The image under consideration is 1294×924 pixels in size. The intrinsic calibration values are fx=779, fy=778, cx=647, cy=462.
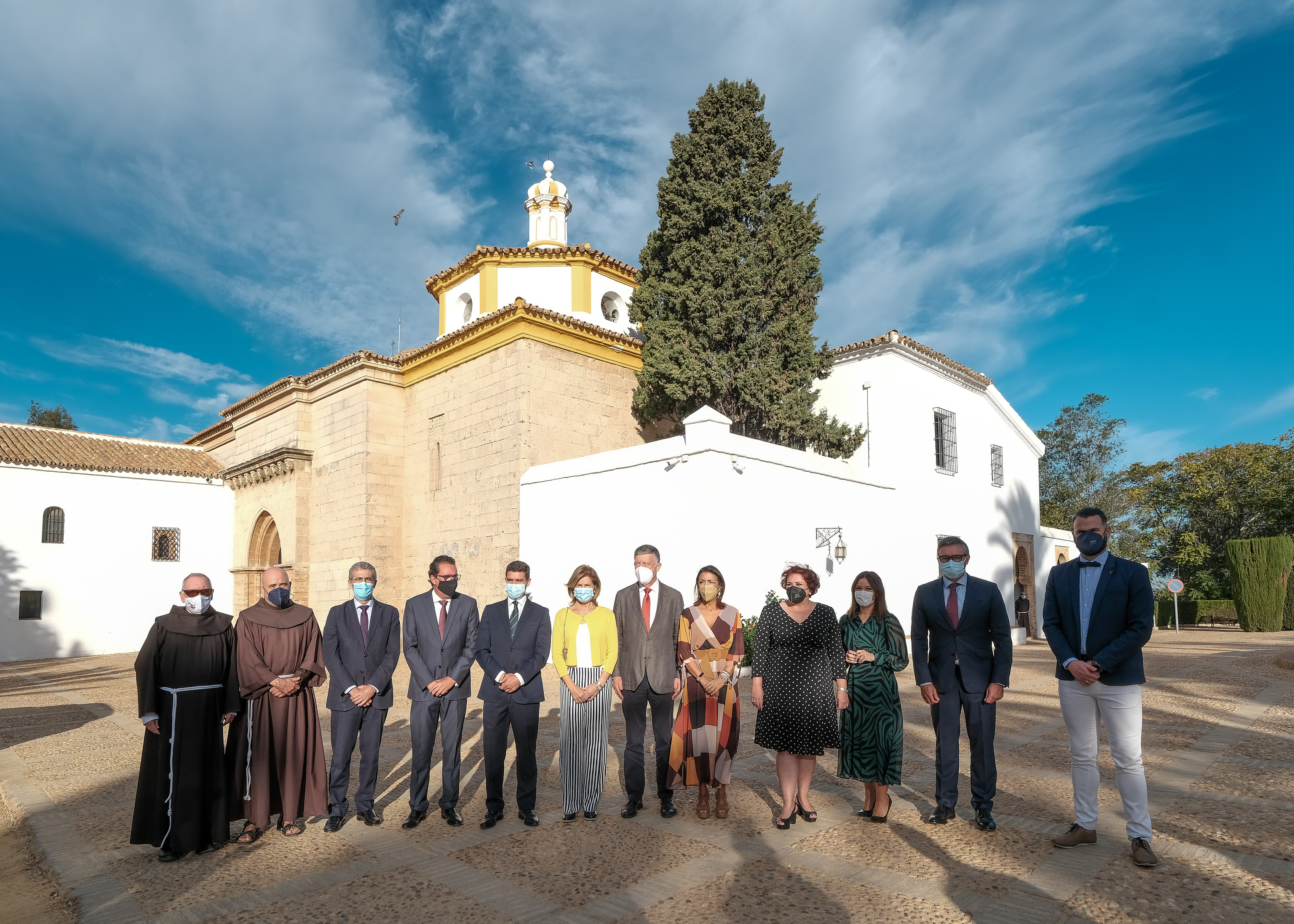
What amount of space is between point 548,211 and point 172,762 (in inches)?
715

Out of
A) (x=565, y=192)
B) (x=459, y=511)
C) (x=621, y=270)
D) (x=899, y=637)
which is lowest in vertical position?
(x=899, y=637)

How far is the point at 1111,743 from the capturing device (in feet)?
14.1

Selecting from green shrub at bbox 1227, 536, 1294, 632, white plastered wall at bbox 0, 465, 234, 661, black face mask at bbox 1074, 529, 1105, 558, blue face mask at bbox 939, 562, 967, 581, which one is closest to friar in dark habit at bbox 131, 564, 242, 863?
blue face mask at bbox 939, 562, 967, 581

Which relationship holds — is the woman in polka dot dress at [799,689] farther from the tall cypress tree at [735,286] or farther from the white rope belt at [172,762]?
the tall cypress tree at [735,286]

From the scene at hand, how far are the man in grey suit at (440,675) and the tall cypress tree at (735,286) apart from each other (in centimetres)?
1035

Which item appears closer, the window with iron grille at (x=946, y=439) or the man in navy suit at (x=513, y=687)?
the man in navy suit at (x=513, y=687)

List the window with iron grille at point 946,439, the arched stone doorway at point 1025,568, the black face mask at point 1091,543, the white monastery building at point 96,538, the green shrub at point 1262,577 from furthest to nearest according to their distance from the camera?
1. the green shrub at point 1262,577
2. the arched stone doorway at point 1025,568
3. the white monastery building at point 96,538
4. the window with iron grille at point 946,439
5. the black face mask at point 1091,543

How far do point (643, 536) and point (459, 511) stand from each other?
565cm

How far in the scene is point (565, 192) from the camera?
20922mm

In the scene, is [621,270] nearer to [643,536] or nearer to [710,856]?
[643,536]

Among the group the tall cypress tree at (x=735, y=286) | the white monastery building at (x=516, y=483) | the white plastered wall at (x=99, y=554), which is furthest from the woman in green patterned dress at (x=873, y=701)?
the white plastered wall at (x=99, y=554)

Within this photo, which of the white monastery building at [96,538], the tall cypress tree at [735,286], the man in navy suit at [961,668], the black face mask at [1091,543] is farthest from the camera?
the white monastery building at [96,538]

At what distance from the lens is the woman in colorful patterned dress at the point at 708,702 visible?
5227 mm

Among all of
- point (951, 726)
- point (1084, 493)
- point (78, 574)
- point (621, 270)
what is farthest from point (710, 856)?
point (1084, 493)
